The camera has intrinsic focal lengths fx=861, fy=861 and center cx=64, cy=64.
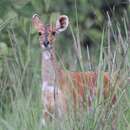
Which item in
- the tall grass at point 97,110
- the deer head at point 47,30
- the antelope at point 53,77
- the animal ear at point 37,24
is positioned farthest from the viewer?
the animal ear at point 37,24

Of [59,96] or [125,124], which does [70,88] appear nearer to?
[59,96]

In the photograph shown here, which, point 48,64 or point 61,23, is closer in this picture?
point 48,64

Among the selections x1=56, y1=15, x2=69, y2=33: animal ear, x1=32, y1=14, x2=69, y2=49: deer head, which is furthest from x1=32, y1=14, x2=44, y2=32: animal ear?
x1=56, y1=15, x2=69, y2=33: animal ear

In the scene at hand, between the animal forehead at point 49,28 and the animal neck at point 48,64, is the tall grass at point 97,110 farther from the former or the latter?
the animal forehead at point 49,28

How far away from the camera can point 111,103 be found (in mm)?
4754

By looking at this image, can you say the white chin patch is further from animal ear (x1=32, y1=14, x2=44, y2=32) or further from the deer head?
animal ear (x1=32, y1=14, x2=44, y2=32)

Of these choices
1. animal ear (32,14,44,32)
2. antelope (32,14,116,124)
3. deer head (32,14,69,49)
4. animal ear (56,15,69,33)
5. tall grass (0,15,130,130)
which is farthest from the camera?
animal ear (56,15,69,33)

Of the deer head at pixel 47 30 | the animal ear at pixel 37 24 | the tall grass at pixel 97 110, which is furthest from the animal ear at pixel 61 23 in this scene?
the tall grass at pixel 97 110

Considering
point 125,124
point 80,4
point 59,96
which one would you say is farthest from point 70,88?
point 80,4

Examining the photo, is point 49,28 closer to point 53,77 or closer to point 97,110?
point 53,77

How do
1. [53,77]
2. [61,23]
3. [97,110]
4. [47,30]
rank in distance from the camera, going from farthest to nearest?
1. [61,23]
2. [47,30]
3. [53,77]
4. [97,110]

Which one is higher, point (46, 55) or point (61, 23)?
point (61, 23)

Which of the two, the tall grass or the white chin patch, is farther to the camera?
the white chin patch

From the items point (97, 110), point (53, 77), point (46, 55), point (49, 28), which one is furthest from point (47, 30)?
point (97, 110)
